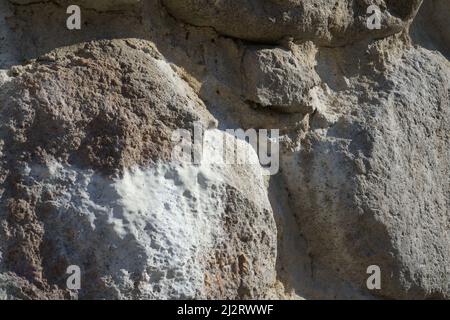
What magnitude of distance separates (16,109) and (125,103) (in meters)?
0.17

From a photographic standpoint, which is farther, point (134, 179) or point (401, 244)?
point (401, 244)

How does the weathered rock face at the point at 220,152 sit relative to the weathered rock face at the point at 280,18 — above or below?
below

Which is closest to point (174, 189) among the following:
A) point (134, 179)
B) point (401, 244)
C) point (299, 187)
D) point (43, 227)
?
point (134, 179)

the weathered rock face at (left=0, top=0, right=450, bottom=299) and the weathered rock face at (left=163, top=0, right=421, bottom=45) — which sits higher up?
the weathered rock face at (left=163, top=0, right=421, bottom=45)

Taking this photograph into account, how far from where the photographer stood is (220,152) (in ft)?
4.75

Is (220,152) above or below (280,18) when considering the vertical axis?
below

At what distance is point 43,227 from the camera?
1.28 metres

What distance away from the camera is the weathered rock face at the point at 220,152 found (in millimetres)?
1284

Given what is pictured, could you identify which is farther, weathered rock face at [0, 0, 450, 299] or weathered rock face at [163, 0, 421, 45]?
weathered rock face at [163, 0, 421, 45]

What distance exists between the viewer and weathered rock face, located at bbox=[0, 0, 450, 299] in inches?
50.6
